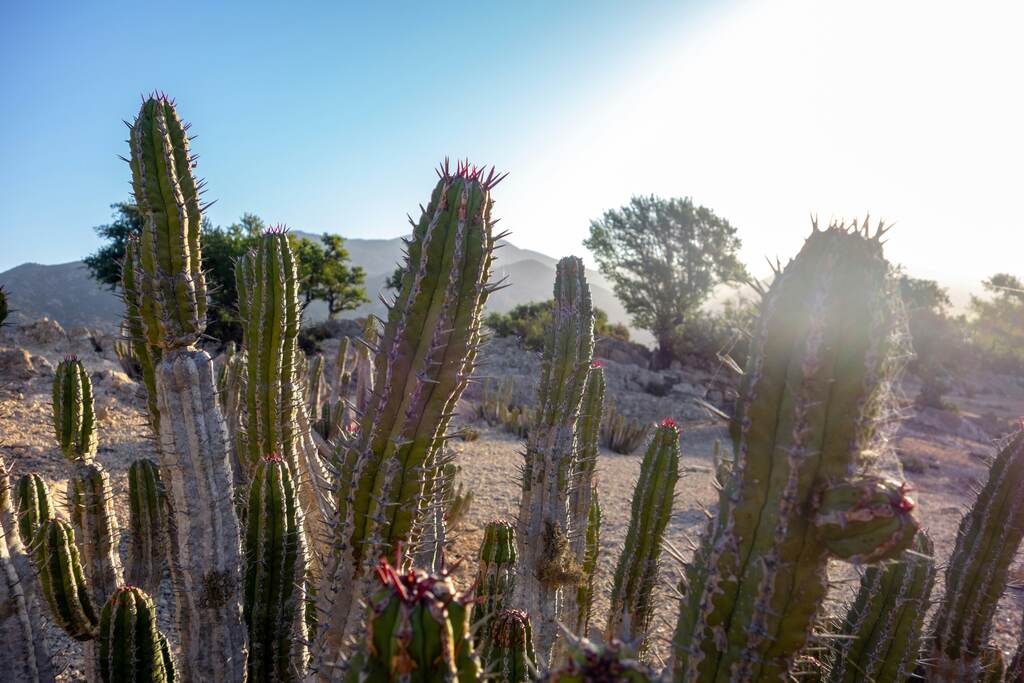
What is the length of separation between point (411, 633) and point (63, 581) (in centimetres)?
300

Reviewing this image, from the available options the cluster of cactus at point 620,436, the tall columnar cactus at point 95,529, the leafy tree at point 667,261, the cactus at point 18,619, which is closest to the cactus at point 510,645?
the cactus at point 18,619

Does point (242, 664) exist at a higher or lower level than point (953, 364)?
lower

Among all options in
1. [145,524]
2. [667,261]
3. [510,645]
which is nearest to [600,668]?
[510,645]

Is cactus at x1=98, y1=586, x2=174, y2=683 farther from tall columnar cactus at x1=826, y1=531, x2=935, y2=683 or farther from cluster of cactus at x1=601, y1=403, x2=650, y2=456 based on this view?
cluster of cactus at x1=601, y1=403, x2=650, y2=456

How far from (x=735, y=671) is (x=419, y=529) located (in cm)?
121

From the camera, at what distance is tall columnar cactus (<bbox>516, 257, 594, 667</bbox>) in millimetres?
3816

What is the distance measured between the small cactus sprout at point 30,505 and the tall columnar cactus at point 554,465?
3016 millimetres

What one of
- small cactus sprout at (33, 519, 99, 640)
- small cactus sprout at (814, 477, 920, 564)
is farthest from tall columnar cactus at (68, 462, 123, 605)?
small cactus sprout at (814, 477, 920, 564)

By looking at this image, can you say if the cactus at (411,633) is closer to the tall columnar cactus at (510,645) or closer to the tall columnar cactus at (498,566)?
the tall columnar cactus at (510,645)

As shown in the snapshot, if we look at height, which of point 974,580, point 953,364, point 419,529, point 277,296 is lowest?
point 974,580

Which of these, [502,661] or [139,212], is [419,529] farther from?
[139,212]

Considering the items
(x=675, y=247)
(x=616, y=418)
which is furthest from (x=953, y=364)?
(x=616, y=418)

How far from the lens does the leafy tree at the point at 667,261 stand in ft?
99.9

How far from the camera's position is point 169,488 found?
284 centimetres
